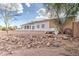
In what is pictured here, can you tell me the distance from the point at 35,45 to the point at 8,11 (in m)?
0.41

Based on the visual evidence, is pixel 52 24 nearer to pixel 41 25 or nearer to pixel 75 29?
pixel 41 25

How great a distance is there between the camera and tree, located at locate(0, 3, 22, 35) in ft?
4.39

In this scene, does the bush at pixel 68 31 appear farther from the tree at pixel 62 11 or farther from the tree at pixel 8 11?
the tree at pixel 8 11

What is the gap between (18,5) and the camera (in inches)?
53.3

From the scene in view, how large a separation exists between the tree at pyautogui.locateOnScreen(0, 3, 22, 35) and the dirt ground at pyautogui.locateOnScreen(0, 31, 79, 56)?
134 mm

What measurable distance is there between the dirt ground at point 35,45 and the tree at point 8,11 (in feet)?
0.44

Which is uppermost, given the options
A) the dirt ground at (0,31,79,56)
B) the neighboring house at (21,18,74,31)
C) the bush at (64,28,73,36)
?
the neighboring house at (21,18,74,31)

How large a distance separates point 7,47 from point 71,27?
64 centimetres

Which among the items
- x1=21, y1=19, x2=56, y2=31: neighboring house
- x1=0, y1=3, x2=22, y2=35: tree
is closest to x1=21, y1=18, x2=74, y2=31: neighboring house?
x1=21, y1=19, x2=56, y2=31: neighboring house

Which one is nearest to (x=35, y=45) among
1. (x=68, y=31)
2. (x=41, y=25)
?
(x=41, y=25)

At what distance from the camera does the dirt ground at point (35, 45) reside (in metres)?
1.34

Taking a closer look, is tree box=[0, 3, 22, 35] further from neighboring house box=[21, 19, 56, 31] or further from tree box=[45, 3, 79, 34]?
tree box=[45, 3, 79, 34]

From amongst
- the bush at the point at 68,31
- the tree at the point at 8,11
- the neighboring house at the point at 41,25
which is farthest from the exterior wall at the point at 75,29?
the tree at the point at 8,11

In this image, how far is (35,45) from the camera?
53.3 inches
